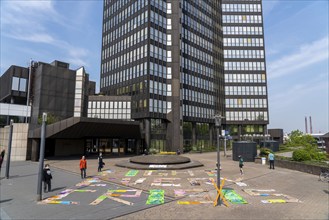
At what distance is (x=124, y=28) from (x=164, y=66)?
642 inches

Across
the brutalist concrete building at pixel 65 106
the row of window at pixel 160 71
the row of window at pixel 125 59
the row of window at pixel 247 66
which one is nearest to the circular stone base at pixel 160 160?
the brutalist concrete building at pixel 65 106

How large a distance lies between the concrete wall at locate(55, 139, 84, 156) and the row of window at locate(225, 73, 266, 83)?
5463cm

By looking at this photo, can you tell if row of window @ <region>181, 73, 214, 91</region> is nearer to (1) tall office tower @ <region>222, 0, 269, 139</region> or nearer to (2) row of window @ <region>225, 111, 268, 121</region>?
(1) tall office tower @ <region>222, 0, 269, 139</region>

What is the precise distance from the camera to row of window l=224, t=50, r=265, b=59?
3209 inches

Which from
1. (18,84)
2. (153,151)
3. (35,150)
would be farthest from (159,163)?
(18,84)

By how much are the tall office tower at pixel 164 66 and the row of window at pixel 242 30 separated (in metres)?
12.5

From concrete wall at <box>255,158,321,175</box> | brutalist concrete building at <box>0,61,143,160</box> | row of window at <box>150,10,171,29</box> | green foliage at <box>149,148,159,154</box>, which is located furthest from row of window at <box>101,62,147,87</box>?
concrete wall at <box>255,158,321,175</box>

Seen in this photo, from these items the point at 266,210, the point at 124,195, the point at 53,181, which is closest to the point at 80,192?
the point at 124,195

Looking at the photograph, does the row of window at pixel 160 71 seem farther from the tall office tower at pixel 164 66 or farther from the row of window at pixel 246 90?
the row of window at pixel 246 90

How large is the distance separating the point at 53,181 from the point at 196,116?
48981 mm

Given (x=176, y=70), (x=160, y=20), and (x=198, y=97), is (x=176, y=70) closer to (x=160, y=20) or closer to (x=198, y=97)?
(x=198, y=97)

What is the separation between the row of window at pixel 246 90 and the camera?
8019 cm

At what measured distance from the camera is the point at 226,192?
594 inches

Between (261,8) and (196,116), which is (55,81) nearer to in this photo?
(196,116)
